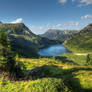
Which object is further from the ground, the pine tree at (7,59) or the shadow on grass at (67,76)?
the pine tree at (7,59)

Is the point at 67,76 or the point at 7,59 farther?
the point at 7,59

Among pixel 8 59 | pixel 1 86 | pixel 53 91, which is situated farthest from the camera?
pixel 8 59

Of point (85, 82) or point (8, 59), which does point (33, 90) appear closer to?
point (85, 82)

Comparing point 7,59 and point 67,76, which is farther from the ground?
point 7,59

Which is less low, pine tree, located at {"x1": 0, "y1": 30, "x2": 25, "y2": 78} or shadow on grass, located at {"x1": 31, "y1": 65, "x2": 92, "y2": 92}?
pine tree, located at {"x1": 0, "y1": 30, "x2": 25, "y2": 78}

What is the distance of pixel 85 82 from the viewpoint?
18172 millimetres

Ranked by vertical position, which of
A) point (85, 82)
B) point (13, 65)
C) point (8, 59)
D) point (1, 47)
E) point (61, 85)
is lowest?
point (85, 82)

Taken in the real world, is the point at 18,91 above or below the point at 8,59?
below

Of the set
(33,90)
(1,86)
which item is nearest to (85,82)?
(33,90)

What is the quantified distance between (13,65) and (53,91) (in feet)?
53.1

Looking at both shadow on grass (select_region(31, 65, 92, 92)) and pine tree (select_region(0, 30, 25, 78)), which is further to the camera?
pine tree (select_region(0, 30, 25, 78))

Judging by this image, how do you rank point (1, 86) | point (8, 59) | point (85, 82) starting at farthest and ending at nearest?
point (8, 59), point (85, 82), point (1, 86)

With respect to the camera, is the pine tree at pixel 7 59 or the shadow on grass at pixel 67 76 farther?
the pine tree at pixel 7 59

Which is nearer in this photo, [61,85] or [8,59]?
[61,85]
